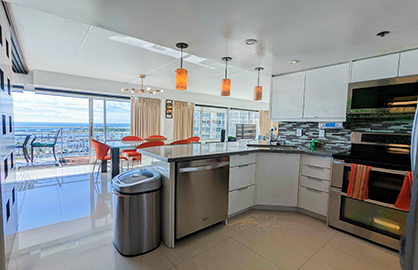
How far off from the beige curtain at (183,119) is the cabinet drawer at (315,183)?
4.78 meters

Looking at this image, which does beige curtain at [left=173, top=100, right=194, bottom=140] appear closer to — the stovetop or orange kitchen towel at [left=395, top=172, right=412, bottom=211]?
the stovetop

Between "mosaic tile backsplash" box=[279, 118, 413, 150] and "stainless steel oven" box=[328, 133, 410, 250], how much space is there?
1.25 feet

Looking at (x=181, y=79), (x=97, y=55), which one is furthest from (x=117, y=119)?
(x=181, y=79)

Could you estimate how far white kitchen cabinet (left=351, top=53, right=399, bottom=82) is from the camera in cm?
219

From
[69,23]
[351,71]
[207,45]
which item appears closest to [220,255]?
[207,45]

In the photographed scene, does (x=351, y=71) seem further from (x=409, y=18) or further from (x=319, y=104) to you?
(x=409, y=18)

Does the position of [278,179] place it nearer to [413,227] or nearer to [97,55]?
[413,227]

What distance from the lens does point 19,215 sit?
229 cm

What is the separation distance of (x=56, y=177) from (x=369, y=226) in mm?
5235

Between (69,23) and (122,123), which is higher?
(69,23)

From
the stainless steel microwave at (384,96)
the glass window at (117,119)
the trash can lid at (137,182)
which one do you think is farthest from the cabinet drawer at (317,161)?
the glass window at (117,119)

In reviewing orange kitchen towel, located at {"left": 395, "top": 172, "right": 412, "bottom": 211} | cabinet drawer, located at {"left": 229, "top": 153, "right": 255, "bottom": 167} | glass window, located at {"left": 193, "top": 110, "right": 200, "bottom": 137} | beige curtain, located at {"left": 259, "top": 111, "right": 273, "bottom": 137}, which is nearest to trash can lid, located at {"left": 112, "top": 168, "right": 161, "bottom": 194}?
cabinet drawer, located at {"left": 229, "top": 153, "right": 255, "bottom": 167}

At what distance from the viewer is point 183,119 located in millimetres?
6707

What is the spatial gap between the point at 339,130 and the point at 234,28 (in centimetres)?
220
